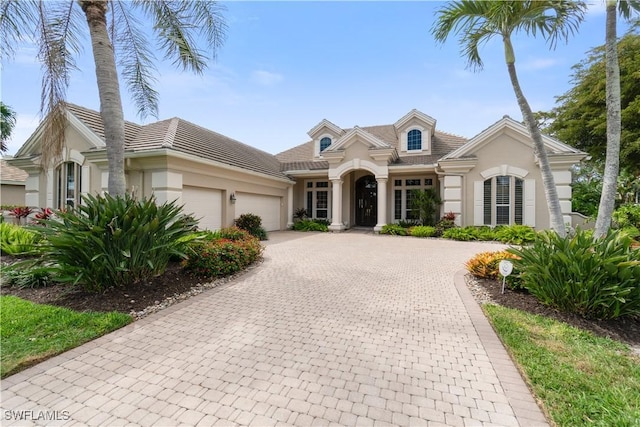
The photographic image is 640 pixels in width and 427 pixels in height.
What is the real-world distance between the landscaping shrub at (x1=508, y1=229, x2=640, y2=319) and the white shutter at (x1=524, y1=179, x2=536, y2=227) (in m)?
9.98

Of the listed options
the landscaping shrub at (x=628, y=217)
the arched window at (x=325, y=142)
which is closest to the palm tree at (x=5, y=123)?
the arched window at (x=325, y=142)

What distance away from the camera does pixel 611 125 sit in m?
5.77

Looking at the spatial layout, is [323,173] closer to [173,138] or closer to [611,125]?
[173,138]

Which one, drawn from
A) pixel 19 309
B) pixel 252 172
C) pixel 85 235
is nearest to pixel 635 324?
pixel 85 235

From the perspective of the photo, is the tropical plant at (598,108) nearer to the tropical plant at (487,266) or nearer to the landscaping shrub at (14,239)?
the tropical plant at (487,266)

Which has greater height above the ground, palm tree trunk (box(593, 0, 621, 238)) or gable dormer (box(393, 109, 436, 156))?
gable dormer (box(393, 109, 436, 156))

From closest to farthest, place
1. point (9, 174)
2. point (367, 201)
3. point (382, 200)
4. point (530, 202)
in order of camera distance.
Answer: point (530, 202) < point (382, 200) < point (367, 201) < point (9, 174)

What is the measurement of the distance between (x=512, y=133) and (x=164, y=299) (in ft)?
53.4

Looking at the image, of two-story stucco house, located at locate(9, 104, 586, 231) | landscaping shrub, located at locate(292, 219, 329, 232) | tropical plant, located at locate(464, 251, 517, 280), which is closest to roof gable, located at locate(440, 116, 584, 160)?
two-story stucco house, located at locate(9, 104, 586, 231)

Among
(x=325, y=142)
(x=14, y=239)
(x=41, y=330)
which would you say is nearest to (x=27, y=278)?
(x=41, y=330)

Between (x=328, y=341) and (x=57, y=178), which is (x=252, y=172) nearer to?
(x=57, y=178)

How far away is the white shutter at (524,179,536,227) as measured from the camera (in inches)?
547

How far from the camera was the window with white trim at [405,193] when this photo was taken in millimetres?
18844

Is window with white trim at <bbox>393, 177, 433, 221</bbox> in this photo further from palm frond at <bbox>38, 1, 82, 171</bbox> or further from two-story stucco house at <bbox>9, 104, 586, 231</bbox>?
palm frond at <bbox>38, 1, 82, 171</bbox>
